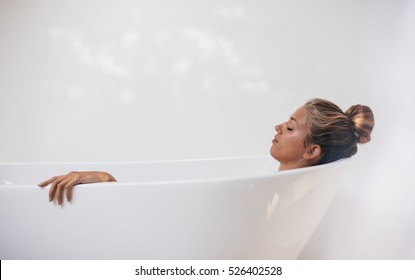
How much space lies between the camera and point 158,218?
115cm

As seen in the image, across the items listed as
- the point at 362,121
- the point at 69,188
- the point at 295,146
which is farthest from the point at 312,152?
the point at 69,188

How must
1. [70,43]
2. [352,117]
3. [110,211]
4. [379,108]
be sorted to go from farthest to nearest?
[70,43]
[379,108]
[352,117]
[110,211]

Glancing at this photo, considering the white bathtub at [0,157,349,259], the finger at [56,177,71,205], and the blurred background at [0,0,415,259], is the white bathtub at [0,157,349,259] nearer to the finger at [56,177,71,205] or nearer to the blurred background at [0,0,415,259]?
the finger at [56,177,71,205]

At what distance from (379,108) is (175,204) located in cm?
160

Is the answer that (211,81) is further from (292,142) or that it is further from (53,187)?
(53,187)

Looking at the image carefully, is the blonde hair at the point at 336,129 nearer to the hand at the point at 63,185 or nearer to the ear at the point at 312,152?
the ear at the point at 312,152

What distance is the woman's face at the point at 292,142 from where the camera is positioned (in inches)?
61.7

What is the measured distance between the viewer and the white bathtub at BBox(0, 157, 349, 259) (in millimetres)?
1135

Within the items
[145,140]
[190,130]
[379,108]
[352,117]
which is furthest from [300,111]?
[145,140]

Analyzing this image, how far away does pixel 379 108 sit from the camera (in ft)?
7.73


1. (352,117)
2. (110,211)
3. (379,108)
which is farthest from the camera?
(379,108)

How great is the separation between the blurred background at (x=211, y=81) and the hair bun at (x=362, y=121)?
0.77 m

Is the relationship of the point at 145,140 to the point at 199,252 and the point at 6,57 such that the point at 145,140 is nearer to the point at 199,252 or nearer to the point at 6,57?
the point at 6,57

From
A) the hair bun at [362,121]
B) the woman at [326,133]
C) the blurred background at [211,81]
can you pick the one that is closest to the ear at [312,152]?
the woman at [326,133]
